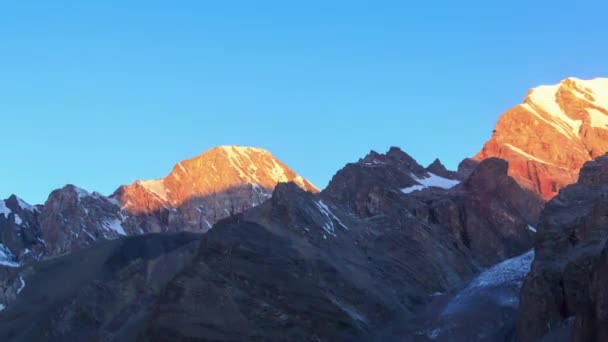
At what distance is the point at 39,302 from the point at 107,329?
24559mm

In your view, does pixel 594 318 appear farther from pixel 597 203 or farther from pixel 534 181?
pixel 534 181

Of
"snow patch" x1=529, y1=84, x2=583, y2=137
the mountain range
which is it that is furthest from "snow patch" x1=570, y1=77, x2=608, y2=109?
the mountain range

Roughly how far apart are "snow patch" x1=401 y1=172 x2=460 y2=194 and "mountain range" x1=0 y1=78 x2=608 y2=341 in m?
0.58

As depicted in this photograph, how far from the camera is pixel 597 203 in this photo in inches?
2603

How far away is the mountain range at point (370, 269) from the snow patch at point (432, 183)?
1.92 ft

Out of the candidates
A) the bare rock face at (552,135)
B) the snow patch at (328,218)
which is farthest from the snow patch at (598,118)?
the snow patch at (328,218)

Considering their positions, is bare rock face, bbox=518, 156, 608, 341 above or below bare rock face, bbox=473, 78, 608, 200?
below

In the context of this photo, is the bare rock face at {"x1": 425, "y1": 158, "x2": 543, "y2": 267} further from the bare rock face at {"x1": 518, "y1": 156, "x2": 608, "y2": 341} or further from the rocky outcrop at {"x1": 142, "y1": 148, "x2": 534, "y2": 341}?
the bare rock face at {"x1": 518, "y1": 156, "x2": 608, "y2": 341}

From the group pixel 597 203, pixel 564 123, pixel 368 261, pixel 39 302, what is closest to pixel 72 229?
pixel 39 302

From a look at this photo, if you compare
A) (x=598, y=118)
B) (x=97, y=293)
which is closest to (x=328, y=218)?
(x=97, y=293)

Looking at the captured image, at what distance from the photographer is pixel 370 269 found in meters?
94.1

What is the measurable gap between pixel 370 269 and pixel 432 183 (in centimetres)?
7065

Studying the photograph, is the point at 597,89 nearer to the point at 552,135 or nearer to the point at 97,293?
the point at 552,135

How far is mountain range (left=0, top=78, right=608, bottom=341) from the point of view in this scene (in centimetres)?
6806
